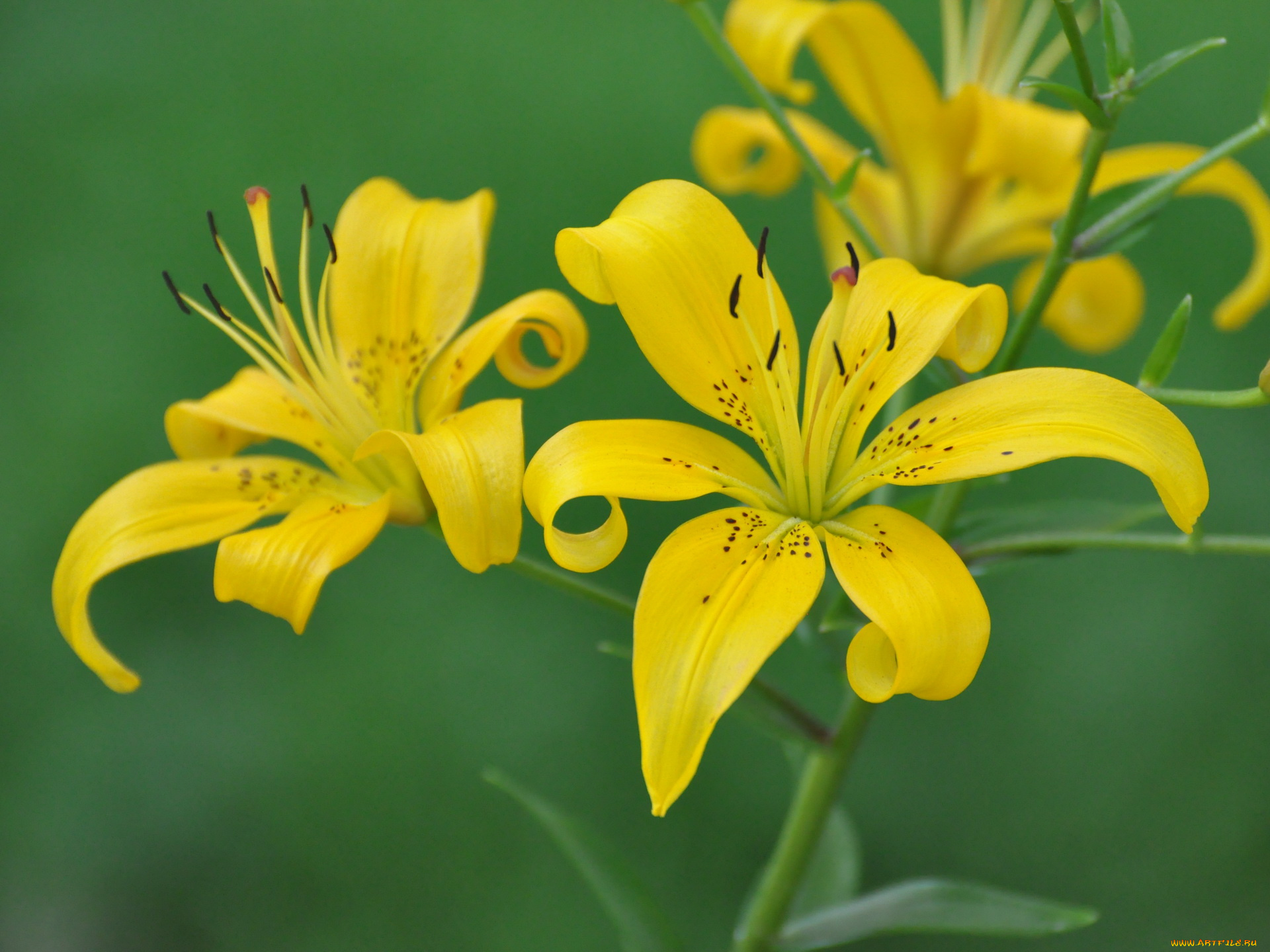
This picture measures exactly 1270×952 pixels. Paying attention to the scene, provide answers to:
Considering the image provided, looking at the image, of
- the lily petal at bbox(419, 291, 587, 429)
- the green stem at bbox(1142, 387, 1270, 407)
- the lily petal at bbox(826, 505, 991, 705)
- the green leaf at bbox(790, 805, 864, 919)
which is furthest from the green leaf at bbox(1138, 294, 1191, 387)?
the green leaf at bbox(790, 805, 864, 919)

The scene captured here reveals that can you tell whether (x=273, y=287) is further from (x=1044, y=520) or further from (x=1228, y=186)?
(x=1228, y=186)

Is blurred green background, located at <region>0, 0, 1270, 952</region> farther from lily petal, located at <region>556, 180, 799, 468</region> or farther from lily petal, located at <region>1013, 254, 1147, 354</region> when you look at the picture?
lily petal, located at <region>556, 180, 799, 468</region>

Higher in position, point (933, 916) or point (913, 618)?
point (913, 618)

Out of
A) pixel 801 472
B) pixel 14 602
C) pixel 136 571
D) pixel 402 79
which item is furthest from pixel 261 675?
pixel 801 472

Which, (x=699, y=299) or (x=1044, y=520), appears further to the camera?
(x=1044, y=520)

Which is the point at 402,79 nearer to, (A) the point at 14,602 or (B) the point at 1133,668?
(A) the point at 14,602

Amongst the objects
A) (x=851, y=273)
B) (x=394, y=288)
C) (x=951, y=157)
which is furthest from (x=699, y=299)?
(x=951, y=157)

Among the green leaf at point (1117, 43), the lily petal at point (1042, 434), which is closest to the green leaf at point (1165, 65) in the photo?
the green leaf at point (1117, 43)
